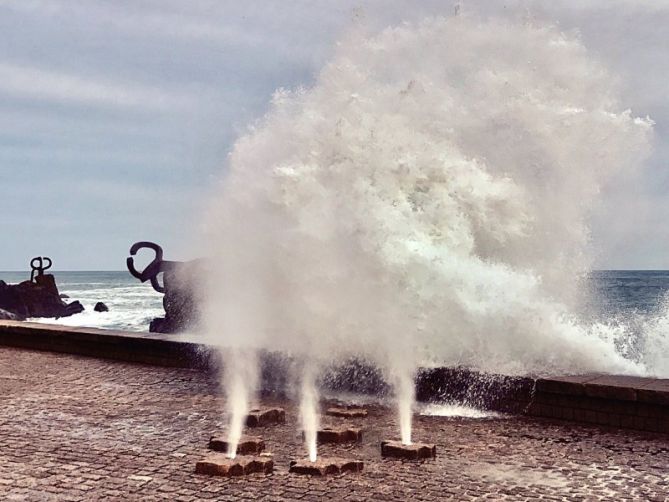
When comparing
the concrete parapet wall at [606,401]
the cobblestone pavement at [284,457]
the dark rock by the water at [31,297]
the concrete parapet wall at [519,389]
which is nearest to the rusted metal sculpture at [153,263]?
the concrete parapet wall at [519,389]

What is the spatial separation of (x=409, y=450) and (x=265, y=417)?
168 centimetres

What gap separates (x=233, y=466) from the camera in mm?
4953

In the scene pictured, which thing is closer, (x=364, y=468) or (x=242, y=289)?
(x=364, y=468)

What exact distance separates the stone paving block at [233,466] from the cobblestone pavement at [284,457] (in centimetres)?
8

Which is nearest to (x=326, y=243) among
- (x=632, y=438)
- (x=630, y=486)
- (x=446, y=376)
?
(x=446, y=376)

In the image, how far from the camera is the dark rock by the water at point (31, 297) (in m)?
38.6

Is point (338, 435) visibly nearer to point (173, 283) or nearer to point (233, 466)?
point (233, 466)

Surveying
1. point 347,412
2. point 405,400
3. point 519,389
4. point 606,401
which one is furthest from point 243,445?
point 606,401

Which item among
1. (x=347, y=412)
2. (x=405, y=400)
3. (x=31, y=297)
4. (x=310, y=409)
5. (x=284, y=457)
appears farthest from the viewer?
(x=31, y=297)

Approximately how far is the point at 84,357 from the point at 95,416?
14.1 ft

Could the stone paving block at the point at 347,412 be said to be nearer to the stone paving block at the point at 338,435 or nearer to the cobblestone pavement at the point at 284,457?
the cobblestone pavement at the point at 284,457

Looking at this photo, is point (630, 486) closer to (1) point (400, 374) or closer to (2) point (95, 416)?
(1) point (400, 374)

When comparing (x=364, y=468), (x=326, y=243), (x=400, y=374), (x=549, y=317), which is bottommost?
(x=364, y=468)

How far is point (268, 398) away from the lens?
8047mm
